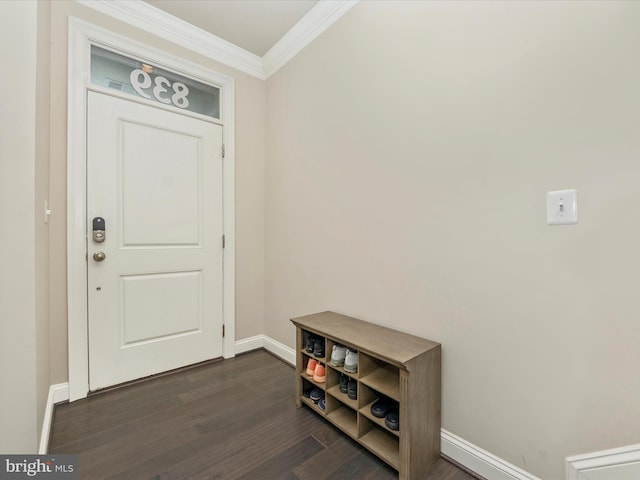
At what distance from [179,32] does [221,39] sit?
1.05ft

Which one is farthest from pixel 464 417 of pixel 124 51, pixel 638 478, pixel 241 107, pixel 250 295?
pixel 124 51

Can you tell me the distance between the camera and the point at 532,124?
1.14m

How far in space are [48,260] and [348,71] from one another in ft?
7.28

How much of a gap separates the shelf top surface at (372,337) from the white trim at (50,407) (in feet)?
4.35

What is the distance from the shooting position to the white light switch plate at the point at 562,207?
3.45ft

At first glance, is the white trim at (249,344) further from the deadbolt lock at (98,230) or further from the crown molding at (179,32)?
the crown molding at (179,32)

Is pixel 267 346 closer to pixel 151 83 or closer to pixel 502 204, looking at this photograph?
pixel 502 204

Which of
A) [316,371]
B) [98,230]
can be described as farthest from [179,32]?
[316,371]

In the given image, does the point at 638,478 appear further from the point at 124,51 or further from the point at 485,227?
the point at 124,51

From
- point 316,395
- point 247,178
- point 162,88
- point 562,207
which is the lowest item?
point 316,395

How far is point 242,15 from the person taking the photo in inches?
84.4

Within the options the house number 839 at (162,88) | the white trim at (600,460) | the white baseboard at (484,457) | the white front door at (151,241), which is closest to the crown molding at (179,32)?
the house number 839 at (162,88)

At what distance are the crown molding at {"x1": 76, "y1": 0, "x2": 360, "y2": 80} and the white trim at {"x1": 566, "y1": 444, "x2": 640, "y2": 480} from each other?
246 cm

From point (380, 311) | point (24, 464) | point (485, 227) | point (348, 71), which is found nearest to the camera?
point (24, 464)
